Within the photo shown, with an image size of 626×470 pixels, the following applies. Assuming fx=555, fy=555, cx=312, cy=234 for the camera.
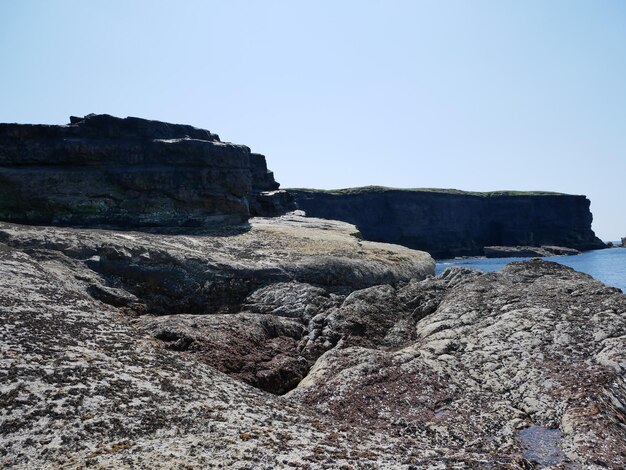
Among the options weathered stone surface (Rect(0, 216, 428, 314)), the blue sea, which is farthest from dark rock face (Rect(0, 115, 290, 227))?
the blue sea

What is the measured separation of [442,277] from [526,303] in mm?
7186

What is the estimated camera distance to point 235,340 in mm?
18875

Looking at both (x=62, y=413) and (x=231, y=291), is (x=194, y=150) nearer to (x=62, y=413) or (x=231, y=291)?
(x=231, y=291)

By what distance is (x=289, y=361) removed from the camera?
18547mm

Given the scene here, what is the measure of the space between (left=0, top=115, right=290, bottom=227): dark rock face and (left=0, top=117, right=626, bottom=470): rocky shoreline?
507 millimetres

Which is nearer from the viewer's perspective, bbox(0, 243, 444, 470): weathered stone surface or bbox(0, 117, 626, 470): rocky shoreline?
bbox(0, 243, 444, 470): weathered stone surface

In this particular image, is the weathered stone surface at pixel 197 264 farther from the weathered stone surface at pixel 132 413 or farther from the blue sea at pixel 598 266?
the blue sea at pixel 598 266

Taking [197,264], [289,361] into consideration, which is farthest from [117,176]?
[289,361]

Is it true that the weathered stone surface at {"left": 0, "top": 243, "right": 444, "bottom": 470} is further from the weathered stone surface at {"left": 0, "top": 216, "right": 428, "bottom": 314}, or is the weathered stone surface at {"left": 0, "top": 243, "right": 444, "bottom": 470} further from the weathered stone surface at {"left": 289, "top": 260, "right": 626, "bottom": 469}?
the weathered stone surface at {"left": 0, "top": 216, "right": 428, "bottom": 314}

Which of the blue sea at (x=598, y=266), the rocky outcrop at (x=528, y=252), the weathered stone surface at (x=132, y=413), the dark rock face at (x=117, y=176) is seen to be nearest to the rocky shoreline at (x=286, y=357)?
the weathered stone surface at (x=132, y=413)

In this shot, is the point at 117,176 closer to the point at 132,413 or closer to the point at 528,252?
the point at 132,413

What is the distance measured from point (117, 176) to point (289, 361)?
22.7m

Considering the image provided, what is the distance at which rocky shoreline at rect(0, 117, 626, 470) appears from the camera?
11.1 m

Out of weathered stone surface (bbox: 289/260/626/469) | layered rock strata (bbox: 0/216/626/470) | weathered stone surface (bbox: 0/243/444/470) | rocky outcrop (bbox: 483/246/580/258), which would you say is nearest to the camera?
weathered stone surface (bbox: 0/243/444/470)
